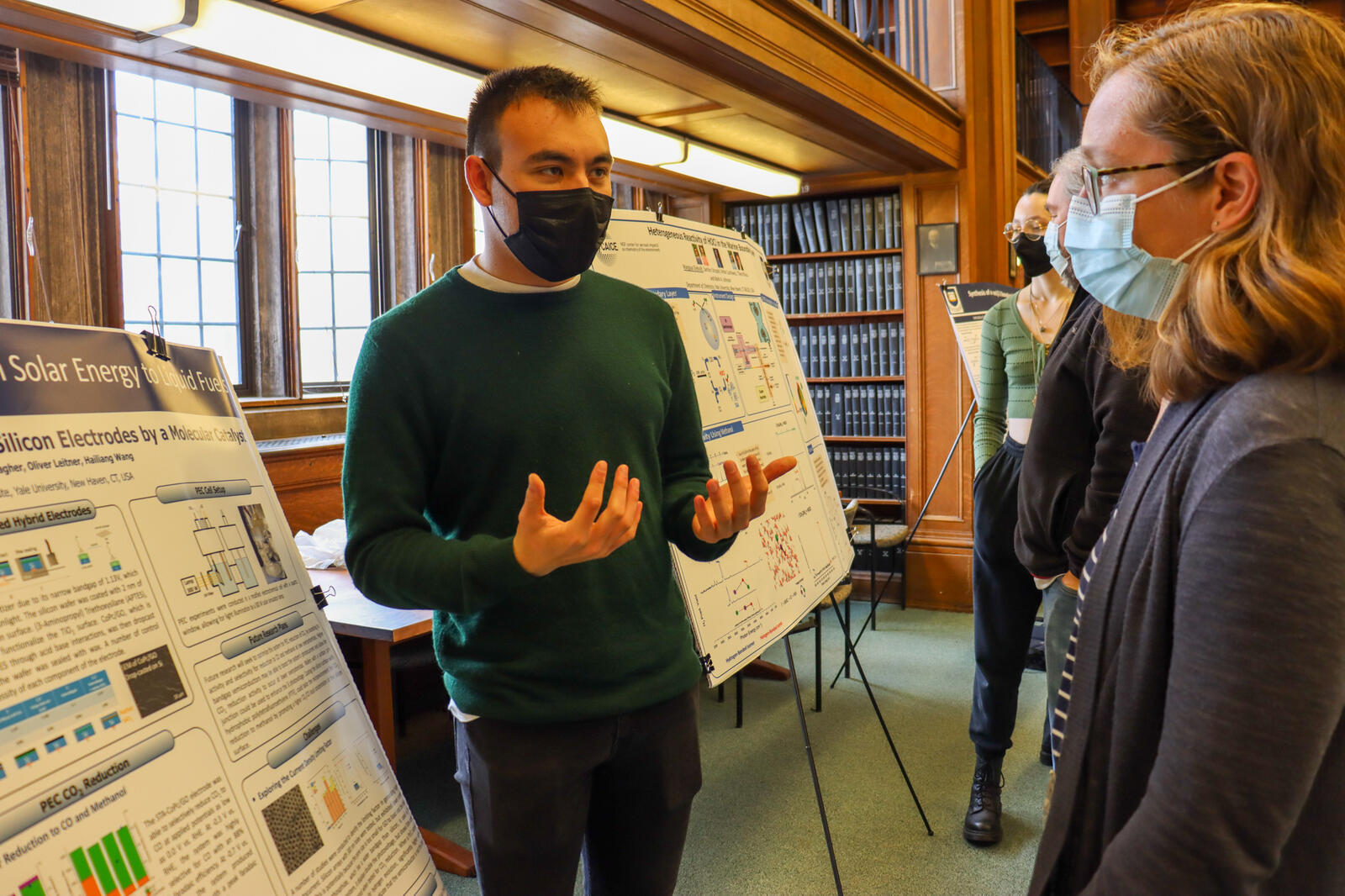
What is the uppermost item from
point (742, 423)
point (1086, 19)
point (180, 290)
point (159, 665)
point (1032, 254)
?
point (1086, 19)

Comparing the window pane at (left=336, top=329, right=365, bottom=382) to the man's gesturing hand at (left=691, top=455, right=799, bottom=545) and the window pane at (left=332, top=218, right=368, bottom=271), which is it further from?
the man's gesturing hand at (left=691, top=455, right=799, bottom=545)

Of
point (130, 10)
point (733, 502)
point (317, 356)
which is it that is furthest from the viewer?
point (317, 356)

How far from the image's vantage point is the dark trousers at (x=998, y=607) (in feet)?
8.23

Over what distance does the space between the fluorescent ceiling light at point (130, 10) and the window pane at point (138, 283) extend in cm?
151

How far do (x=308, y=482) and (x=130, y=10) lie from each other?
6.30 ft

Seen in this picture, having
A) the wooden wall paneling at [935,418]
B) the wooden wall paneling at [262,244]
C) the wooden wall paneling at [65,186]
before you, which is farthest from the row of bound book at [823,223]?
the wooden wall paneling at [65,186]

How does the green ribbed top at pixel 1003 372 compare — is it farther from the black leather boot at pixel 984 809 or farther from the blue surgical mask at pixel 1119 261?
the blue surgical mask at pixel 1119 261

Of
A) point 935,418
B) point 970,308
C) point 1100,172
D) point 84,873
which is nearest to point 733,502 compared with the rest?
point 1100,172

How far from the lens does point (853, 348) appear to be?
566 cm

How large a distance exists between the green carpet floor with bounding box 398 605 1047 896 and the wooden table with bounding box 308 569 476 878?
0.06 m

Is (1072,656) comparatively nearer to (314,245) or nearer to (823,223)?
(314,245)

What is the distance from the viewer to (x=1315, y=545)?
614 mm

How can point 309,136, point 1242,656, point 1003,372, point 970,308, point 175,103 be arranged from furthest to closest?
point 309,136
point 970,308
point 175,103
point 1003,372
point 1242,656

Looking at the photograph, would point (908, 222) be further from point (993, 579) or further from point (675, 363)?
point (675, 363)
